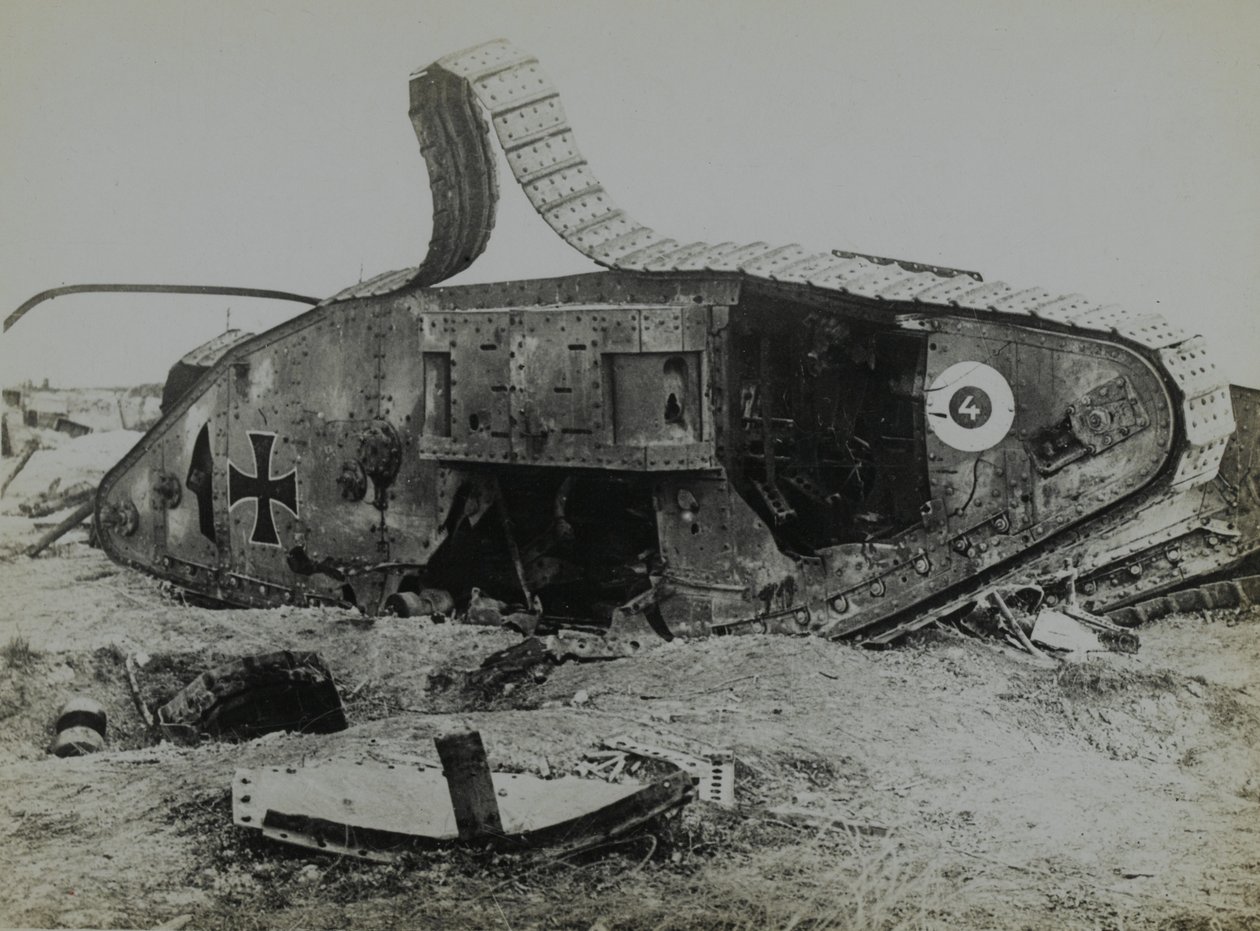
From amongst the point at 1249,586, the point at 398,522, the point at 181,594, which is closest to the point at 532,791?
the point at 398,522

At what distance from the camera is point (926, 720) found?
606 cm

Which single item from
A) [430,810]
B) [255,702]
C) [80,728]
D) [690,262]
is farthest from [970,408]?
[80,728]

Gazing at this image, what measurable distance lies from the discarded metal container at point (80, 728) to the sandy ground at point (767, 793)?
9 centimetres

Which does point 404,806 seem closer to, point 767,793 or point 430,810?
point 430,810

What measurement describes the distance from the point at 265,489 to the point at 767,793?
15.7 feet

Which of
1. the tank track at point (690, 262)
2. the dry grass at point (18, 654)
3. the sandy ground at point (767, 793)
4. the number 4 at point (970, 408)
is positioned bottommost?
the sandy ground at point (767, 793)

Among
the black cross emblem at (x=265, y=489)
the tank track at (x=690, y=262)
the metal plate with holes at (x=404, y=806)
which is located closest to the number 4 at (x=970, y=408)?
the tank track at (x=690, y=262)

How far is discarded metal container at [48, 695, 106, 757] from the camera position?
21.7 feet

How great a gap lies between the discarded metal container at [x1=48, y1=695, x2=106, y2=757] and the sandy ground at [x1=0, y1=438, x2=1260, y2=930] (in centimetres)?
9

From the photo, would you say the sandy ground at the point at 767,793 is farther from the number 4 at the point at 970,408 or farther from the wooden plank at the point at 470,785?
the number 4 at the point at 970,408

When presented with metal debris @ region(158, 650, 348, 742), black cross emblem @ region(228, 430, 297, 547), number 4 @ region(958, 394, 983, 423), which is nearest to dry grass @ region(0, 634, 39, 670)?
metal debris @ region(158, 650, 348, 742)

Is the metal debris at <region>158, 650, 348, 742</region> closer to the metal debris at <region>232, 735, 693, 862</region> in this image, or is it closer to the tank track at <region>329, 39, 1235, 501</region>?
the metal debris at <region>232, 735, 693, 862</region>

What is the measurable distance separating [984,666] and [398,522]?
3.69m

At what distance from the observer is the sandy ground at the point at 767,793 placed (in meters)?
5.04
